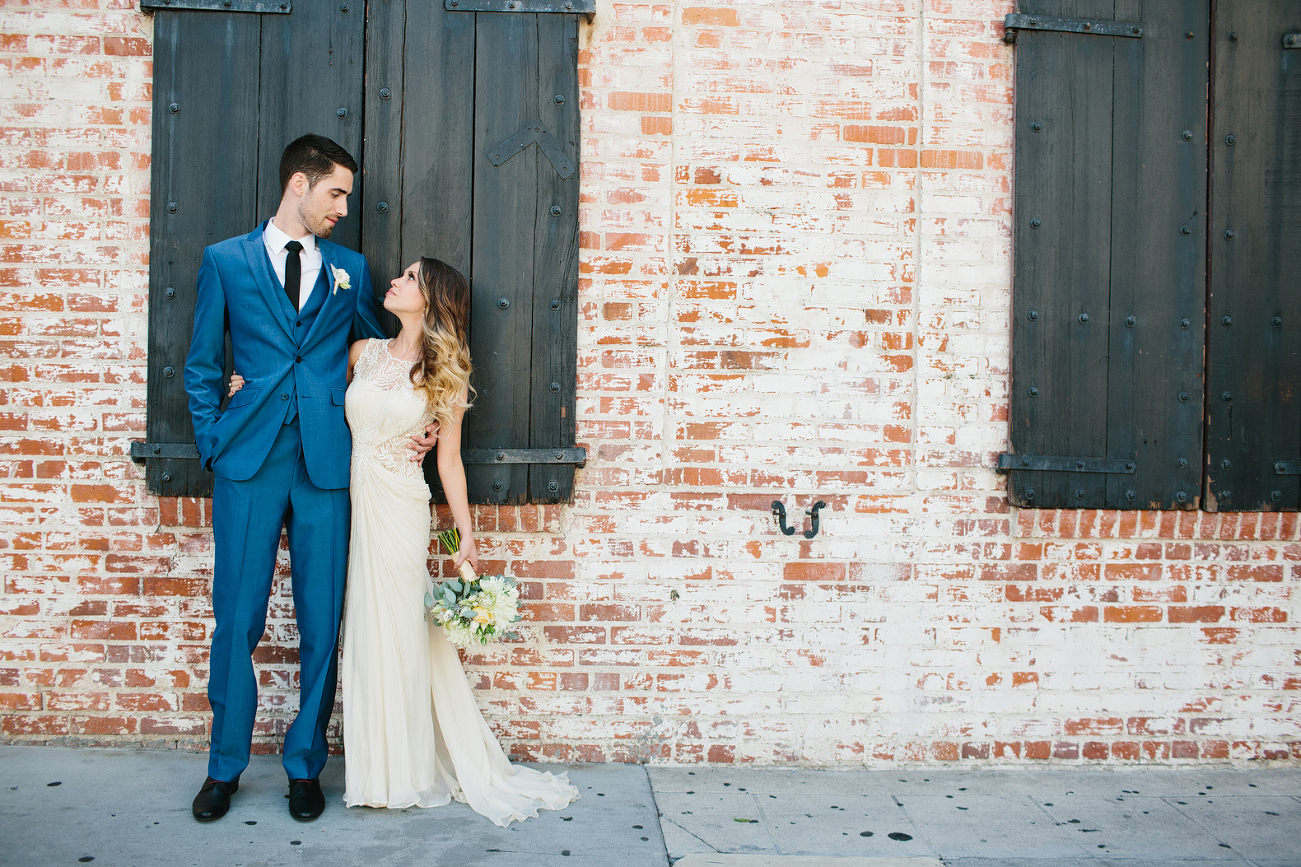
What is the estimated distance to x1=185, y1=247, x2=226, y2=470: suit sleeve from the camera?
3.03m

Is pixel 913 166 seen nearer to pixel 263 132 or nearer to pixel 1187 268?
pixel 1187 268

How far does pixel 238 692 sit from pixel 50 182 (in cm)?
207

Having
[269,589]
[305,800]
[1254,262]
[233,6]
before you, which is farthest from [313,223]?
[1254,262]

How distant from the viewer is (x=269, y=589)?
10.2 ft

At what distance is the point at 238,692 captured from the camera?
3043 mm

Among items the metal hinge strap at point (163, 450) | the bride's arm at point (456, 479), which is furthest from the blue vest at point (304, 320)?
the metal hinge strap at point (163, 450)

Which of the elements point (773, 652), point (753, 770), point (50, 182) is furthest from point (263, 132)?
point (753, 770)

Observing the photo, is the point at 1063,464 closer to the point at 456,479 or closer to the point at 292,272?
the point at 456,479

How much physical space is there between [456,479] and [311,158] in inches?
47.9

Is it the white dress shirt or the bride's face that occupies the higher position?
the white dress shirt

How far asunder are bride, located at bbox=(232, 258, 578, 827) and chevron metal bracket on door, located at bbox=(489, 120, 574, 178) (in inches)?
22.2

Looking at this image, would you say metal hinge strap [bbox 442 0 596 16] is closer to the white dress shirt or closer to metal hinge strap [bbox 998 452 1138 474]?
the white dress shirt

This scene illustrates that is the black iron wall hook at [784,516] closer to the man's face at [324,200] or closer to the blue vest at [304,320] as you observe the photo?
the blue vest at [304,320]

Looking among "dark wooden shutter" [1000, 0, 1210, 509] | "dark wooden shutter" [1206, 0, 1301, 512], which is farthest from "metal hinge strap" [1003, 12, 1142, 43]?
"dark wooden shutter" [1206, 0, 1301, 512]
